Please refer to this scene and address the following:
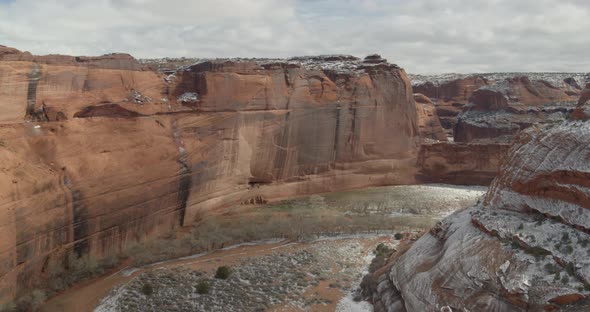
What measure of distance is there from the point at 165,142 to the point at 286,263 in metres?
8.18

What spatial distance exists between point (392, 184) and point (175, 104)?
1706 cm

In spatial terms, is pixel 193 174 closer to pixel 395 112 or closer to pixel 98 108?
pixel 98 108

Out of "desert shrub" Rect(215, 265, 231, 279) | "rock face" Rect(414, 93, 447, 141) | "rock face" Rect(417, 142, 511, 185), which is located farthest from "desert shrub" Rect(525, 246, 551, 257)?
"rock face" Rect(414, 93, 447, 141)

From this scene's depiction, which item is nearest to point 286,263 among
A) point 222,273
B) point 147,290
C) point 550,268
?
point 222,273

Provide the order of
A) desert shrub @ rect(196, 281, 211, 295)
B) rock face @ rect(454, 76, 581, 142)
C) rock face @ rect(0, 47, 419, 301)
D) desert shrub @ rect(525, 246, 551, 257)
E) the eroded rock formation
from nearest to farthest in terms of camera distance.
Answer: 1. desert shrub @ rect(525, 246, 551, 257)
2. rock face @ rect(0, 47, 419, 301)
3. desert shrub @ rect(196, 281, 211, 295)
4. the eroded rock formation
5. rock face @ rect(454, 76, 581, 142)

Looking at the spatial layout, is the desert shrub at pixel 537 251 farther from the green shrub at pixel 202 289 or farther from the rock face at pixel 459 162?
the rock face at pixel 459 162

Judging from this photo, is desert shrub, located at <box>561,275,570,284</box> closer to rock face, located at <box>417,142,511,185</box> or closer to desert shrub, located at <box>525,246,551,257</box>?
desert shrub, located at <box>525,246,551,257</box>

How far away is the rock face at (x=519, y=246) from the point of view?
468 inches

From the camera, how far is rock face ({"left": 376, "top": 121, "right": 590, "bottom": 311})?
1190 centimetres

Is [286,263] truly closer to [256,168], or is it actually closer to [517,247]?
[256,168]

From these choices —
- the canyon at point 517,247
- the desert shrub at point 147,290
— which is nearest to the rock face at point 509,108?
the canyon at point 517,247

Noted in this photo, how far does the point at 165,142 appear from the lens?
22.5 meters

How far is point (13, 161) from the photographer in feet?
53.1

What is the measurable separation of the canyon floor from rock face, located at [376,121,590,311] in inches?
116
